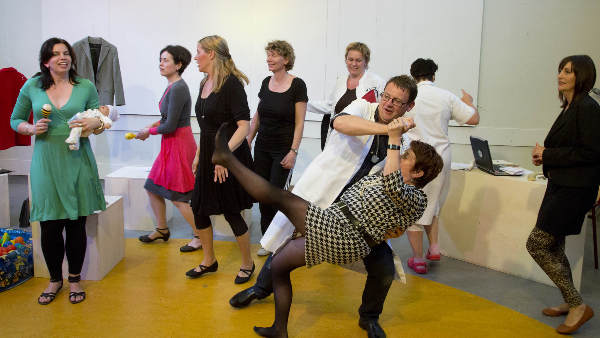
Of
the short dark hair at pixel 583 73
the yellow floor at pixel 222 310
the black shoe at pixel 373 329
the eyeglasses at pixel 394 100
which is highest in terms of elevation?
the short dark hair at pixel 583 73

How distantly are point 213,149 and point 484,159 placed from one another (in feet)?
6.91

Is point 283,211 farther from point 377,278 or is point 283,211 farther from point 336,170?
point 377,278

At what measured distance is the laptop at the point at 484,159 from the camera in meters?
3.98

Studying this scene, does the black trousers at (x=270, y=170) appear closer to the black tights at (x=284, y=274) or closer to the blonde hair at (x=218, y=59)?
the blonde hair at (x=218, y=59)

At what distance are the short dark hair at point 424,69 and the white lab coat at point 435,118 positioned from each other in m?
0.05

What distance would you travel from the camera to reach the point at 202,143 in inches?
131

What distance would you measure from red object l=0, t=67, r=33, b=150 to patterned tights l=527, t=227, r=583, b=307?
13.9 feet

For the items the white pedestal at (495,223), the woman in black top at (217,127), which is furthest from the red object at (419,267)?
the woman in black top at (217,127)

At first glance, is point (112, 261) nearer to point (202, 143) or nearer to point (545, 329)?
point (202, 143)

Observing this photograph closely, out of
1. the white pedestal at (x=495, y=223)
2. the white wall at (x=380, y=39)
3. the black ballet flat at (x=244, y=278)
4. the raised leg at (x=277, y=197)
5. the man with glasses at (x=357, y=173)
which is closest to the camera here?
the raised leg at (x=277, y=197)

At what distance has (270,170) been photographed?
3.88m

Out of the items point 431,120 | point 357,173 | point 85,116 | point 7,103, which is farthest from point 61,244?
point 431,120

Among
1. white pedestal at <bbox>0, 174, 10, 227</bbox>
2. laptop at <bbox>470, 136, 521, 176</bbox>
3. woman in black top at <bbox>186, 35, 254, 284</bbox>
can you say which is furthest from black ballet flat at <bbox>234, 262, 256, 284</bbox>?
white pedestal at <bbox>0, 174, 10, 227</bbox>

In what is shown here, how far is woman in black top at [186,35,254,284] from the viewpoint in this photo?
10.5 ft
